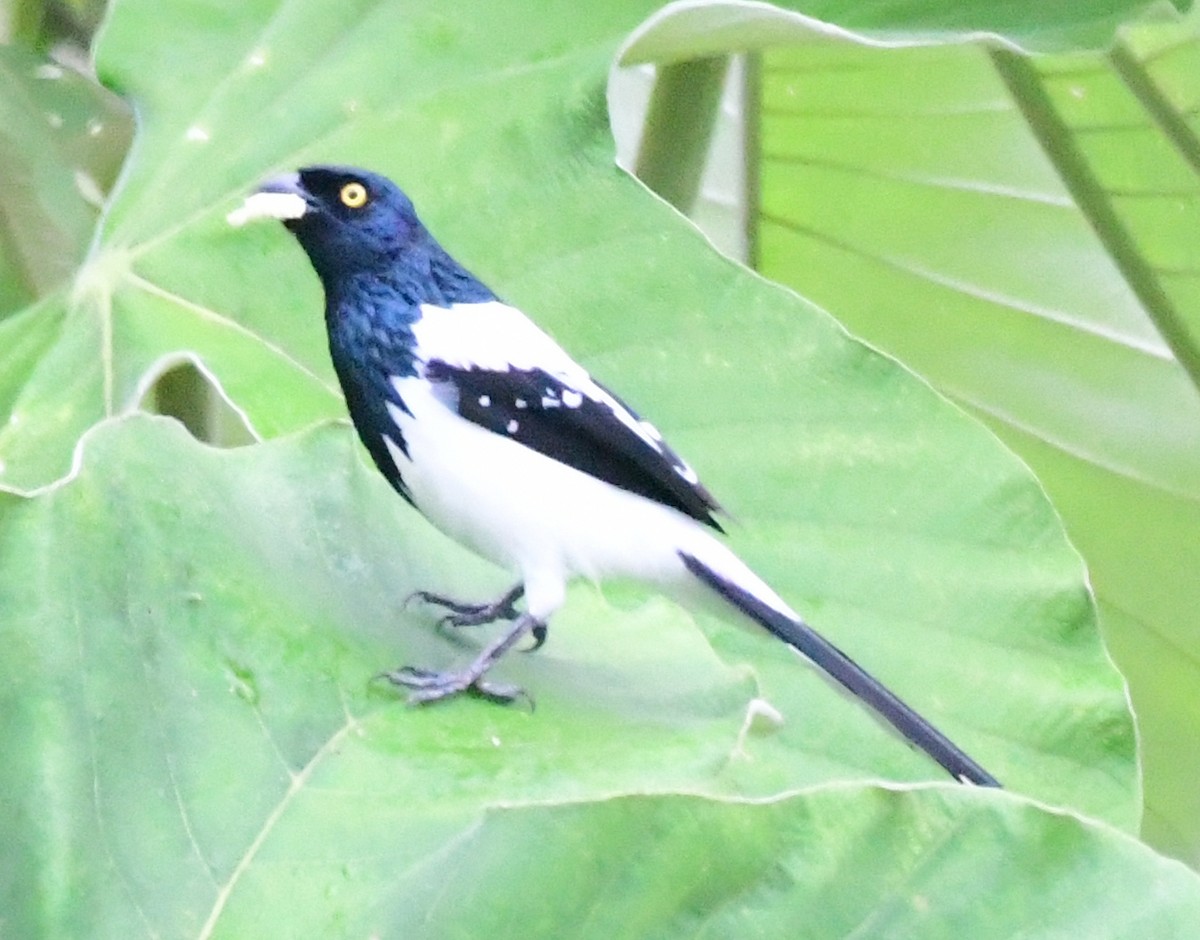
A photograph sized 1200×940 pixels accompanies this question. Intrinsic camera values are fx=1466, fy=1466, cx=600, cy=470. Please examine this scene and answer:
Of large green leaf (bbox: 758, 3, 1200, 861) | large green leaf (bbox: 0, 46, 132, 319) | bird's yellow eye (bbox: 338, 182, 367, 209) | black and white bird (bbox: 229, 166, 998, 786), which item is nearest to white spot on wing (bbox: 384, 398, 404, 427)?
black and white bird (bbox: 229, 166, 998, 786)

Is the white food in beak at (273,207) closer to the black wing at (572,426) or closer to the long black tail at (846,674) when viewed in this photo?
the black wing at (572,426)

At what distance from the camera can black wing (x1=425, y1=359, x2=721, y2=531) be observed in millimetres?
712

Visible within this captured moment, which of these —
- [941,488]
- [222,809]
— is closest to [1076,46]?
[941,488]

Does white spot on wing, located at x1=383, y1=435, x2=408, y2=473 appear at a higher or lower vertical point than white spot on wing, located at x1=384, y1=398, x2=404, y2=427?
lower

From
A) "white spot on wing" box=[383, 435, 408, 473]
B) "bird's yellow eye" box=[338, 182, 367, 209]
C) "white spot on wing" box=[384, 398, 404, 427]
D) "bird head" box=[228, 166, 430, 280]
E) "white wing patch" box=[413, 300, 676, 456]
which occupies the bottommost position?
"white spot on wing" box=[383, 435, 408, 473]

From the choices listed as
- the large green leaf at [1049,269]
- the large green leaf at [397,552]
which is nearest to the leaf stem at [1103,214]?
the large green leaf at [1049,269]

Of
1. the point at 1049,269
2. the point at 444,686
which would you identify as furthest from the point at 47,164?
the point at 1049,269

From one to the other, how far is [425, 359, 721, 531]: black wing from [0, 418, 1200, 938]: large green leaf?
110 mm

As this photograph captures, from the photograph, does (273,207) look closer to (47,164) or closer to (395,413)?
(395,413)

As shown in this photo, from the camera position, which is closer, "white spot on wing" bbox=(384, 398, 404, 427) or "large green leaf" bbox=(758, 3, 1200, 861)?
"white spot on wing" bbox=(384, 398, 404, 427)

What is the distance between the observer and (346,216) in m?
0.73

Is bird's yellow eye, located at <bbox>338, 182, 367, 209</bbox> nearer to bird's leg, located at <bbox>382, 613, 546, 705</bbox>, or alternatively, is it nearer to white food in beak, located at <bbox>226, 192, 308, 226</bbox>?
white food in beak, located at <bbox>226, 192, 308, 226</bbox>

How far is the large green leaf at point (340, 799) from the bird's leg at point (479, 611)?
81mm

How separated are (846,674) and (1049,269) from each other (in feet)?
2.58
